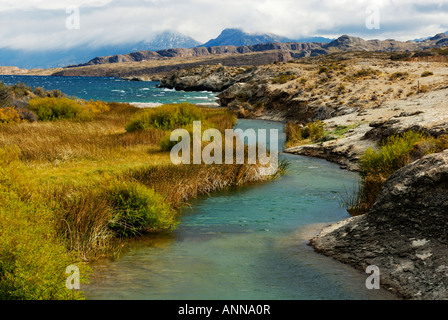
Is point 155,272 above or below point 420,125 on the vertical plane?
below

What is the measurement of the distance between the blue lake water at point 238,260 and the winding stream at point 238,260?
2 cm

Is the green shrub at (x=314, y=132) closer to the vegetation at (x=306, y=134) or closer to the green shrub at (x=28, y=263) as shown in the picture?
the vegetation at (x=306, y=134)

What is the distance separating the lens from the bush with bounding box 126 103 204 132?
24.5 meters

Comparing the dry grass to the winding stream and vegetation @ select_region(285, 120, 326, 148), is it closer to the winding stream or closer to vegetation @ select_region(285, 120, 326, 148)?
the winding stream

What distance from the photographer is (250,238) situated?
11.0 m

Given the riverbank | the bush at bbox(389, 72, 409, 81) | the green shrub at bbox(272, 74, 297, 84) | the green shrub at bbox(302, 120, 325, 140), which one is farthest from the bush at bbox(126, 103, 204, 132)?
the green shrub at bbox(272, 74, 297, 84)

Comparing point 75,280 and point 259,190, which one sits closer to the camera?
point 75,280

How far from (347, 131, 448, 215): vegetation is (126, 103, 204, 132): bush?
42.0 feet

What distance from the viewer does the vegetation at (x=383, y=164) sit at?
13.0 meters
